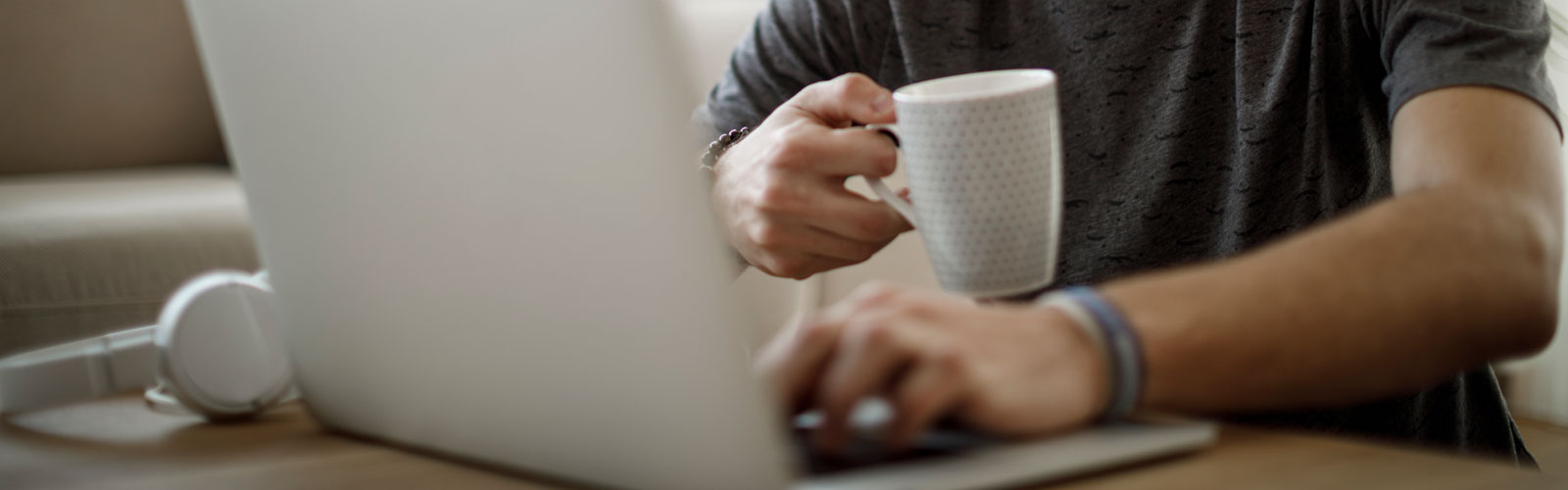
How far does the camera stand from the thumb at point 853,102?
0.67 m

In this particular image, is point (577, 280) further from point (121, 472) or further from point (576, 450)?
point (121, 472)

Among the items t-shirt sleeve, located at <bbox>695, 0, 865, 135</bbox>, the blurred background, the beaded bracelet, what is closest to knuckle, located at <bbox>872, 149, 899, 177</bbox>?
the beaded bracelet

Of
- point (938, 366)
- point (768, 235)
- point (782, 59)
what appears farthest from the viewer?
point (782, 59)

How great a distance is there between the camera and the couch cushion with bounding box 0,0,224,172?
2066 mm

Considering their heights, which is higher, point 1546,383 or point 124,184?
point 124,184

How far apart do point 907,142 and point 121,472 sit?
1.33 feet

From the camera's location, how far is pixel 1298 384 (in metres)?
0.47

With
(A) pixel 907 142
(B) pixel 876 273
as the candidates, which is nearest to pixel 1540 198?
(A) pixel 907 142

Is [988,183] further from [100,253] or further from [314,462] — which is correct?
[100,253]

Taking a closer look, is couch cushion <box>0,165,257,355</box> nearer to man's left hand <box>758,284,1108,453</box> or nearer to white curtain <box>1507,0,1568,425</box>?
man's left hand <box>758,284,1108,453</box>

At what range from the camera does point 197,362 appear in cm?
68

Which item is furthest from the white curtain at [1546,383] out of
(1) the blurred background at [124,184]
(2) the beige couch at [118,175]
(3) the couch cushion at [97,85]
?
(3) the couch cushion at [97,85]

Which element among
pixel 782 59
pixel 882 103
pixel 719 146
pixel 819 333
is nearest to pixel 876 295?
pixel 819 333

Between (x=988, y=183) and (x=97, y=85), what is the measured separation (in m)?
2.08
